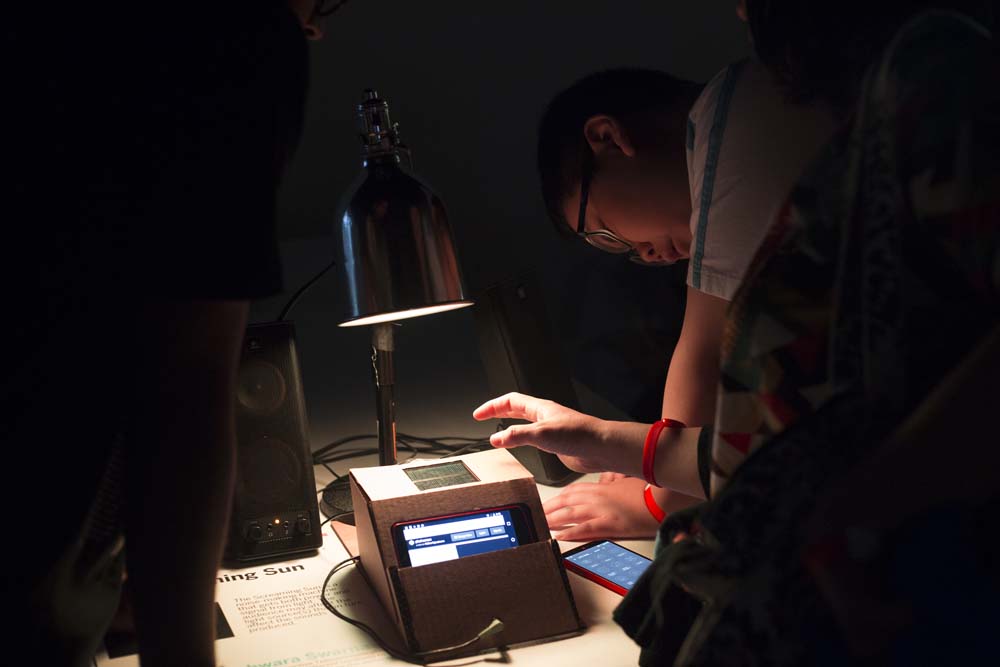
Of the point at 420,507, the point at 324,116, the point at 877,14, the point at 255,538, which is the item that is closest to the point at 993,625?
the point at 877,14

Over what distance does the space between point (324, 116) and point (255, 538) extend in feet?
4.05

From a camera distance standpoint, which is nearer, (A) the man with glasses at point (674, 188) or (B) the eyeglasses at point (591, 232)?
(A) the man with glasses at point (674, 188)

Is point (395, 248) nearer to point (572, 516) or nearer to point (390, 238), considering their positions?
point (390, 238)

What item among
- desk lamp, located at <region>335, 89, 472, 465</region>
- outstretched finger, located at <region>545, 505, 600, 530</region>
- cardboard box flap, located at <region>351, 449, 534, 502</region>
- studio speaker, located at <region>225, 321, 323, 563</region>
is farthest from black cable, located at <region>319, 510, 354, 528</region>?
desk lamp, located at <region>335, 89, 472, 465</region>

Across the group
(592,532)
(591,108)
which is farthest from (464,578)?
(591,108)

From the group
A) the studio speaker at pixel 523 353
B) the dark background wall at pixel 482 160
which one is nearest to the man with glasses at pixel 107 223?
the studio speaker at pixel 523 353

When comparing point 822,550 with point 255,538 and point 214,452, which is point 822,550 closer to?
point 214,452

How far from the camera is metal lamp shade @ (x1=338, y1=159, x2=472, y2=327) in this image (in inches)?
43.0

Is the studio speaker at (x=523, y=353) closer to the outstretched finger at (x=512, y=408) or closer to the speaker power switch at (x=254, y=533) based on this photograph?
the outstretched finger at (x=512, y=408)

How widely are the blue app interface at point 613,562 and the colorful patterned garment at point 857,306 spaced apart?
0.58m

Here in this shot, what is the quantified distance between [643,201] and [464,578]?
65 cm

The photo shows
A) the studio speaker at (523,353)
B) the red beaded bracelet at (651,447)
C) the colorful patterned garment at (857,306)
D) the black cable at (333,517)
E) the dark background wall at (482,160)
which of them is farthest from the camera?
the dark background wall at (482,160)

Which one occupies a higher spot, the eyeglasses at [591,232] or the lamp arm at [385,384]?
the eyeglasses at [591,232]

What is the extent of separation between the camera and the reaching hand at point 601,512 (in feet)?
4.39
